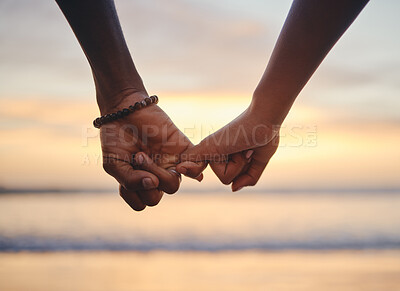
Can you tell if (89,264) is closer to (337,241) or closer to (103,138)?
(103,138)

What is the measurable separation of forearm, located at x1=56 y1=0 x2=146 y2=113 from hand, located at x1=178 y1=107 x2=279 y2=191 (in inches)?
16.1

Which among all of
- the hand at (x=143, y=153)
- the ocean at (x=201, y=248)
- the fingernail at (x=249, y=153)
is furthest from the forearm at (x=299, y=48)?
the ocean at (x=201, y=248)

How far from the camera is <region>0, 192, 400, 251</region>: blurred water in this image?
165 inches

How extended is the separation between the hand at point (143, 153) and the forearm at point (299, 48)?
0.46 metres

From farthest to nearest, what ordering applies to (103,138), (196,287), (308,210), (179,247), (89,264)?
(308,210), (179,247), (89,264), (196,287), (103,138)

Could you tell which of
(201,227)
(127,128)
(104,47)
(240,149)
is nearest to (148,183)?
(127,128)

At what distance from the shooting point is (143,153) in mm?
2203

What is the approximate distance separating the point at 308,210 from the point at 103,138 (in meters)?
4.66

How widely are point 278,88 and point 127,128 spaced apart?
0.74 meters

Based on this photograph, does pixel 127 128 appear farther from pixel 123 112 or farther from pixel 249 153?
pixel 249 153

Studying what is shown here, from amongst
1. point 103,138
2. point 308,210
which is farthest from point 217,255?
point 308,210

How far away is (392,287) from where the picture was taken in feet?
9.68

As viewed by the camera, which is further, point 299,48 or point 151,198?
point 151,198

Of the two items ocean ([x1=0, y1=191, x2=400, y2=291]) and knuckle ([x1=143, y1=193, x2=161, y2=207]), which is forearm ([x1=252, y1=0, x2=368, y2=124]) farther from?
ocean ([x1=0, y1=191, x2=400, y2=291])
